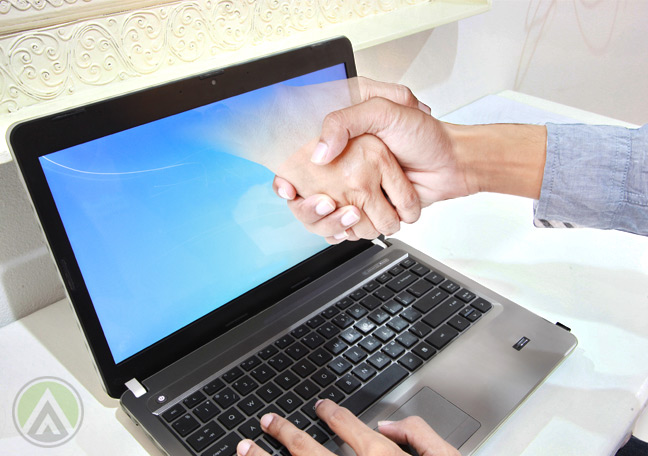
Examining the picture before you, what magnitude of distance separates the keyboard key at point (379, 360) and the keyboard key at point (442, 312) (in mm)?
70

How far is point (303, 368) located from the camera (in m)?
0.52

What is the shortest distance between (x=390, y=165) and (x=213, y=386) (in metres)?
0.29

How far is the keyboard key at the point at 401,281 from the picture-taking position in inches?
24.3

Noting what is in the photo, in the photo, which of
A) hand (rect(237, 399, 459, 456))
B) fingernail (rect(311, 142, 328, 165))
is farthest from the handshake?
hand (rect(237, 399, 459, 456))

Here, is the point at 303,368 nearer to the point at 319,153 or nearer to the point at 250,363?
the point at 250,363

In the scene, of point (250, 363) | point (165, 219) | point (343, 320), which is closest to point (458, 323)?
point (343, 320)

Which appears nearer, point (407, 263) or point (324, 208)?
point (324, 208)

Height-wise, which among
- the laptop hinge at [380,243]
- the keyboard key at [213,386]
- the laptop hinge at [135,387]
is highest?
the laptop hinge at [135,387]

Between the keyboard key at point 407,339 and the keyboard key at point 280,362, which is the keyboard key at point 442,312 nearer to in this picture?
the keyboard key at point 407,339

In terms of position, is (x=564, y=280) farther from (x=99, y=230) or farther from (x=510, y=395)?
(x=99, y=230)

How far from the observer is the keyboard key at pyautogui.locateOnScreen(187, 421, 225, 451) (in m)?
0.45

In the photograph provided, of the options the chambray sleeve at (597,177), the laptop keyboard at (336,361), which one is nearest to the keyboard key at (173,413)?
the laptop keyboard at (336,361)

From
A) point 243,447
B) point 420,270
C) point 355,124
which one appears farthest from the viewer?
point 420,270

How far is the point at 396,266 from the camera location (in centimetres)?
65
